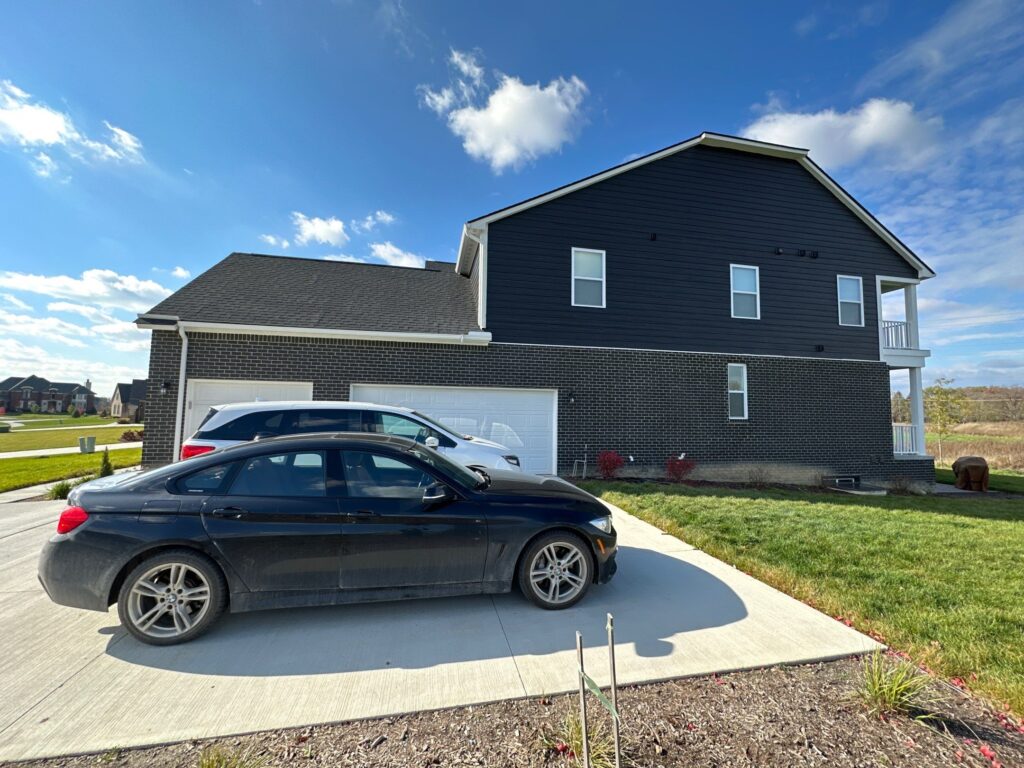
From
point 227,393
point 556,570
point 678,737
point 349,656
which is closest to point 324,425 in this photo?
point 349,656

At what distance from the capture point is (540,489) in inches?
156

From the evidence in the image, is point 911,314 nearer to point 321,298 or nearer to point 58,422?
point 321,298

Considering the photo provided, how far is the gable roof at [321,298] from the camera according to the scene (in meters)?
9.75

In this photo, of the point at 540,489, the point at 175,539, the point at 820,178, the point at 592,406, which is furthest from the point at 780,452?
the point at 175,539

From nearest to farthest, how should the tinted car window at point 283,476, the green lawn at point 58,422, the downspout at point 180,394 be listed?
the tinted car window at point 283,476
the downspout at point 180,394
the green lawn at point 58,422

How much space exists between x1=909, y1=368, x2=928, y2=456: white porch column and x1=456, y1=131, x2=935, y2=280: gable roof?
2.87 m

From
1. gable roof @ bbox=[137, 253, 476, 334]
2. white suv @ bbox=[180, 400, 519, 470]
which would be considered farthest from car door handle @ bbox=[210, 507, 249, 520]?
gable roof @ bbox=[137, 253, 476, 334]

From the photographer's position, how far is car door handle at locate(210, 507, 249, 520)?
10.7ft

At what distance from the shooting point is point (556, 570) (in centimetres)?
376

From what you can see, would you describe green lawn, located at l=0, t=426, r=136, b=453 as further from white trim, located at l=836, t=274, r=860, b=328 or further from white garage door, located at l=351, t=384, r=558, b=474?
white trim, located at l=836, t=274, r=860, b=328

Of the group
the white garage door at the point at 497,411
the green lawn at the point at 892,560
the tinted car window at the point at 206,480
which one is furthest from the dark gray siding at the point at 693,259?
the tinted car window at the point at 206,480

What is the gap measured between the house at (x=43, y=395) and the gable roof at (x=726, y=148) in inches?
3968

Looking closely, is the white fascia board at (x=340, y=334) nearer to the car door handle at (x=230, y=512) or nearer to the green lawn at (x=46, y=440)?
the car door handle at (x=230, y=512)

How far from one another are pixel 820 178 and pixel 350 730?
15.8 m
